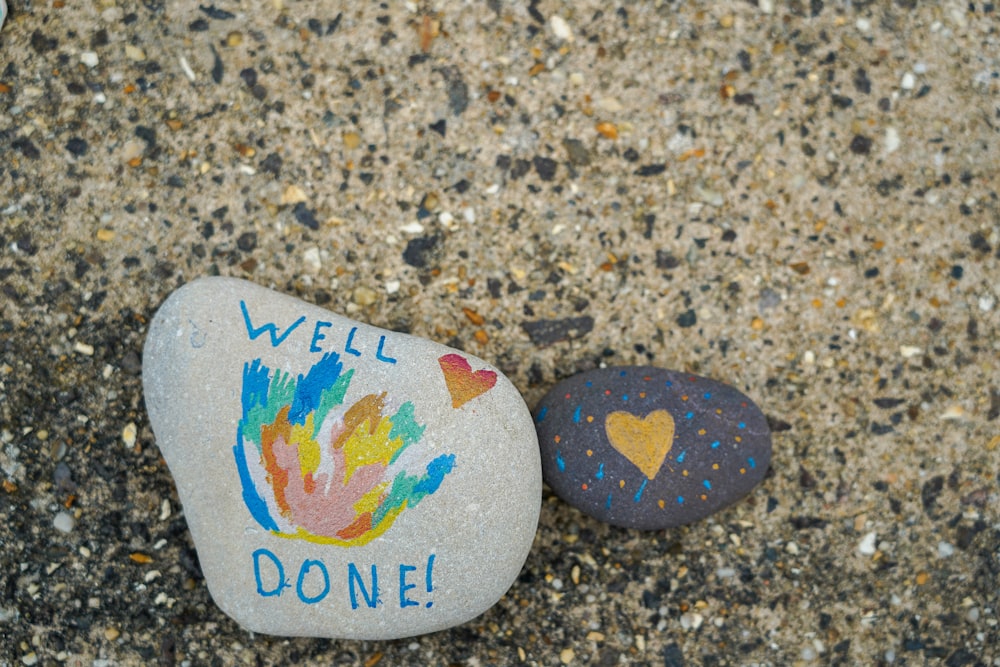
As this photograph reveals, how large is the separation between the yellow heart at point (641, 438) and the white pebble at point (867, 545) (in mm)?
597

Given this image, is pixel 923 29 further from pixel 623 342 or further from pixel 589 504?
pixel 589 504

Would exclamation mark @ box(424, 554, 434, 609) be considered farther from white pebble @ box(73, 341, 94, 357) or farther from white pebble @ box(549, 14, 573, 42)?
white pebble @ box(549, 14, 573, 42)

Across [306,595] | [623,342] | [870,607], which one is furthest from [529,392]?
[870,607]

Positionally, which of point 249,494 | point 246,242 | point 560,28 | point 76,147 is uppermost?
point 560,28

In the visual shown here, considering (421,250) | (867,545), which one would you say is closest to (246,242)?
(421,250)

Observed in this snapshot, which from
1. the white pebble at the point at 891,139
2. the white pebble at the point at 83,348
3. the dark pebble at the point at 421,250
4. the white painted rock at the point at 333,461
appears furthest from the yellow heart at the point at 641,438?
the white pebble at the point at 83,348

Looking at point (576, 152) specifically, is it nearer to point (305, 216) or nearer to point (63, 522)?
point (305, 216)

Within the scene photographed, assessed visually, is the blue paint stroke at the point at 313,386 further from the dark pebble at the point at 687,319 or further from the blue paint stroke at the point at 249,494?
the dark pebble at the point at 687,319

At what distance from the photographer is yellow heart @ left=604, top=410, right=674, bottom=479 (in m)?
1.58

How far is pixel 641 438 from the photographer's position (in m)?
1.59

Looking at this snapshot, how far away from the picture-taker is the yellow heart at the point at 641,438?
1.58m

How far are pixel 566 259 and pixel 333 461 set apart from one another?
71 centimetres

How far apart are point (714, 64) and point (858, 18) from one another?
0.39 m

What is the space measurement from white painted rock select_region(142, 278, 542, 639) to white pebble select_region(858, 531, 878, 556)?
2.76ft
